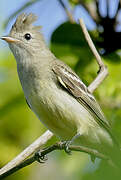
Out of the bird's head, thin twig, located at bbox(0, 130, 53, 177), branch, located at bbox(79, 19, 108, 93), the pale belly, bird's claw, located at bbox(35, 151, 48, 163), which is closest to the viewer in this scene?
thin twig, located at bbox(0, 130, 53, 177)

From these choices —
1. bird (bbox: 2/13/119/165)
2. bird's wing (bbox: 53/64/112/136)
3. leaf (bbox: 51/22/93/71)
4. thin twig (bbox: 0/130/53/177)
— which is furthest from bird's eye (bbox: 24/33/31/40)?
thin twig (bbox: 0/130/53/177)

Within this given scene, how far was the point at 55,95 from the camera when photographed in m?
3.32

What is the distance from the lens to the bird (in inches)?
128

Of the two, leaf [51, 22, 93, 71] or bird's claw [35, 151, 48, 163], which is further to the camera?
leaf [51, 22, 93, 71]

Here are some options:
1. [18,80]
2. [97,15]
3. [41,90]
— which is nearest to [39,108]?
[41,90]

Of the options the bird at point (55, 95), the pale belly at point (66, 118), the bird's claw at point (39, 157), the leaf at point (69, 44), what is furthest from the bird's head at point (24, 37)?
the bird's claw at point (39, 157)

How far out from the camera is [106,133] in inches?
142

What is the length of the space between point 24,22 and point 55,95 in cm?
118

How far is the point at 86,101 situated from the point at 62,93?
0.37 meters

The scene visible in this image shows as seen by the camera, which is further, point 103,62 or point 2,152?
point 103,62

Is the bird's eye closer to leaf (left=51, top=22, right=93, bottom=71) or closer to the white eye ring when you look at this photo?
the white eye ring

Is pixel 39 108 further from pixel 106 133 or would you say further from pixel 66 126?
pixel 106 133

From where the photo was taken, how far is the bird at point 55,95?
3.25 metres

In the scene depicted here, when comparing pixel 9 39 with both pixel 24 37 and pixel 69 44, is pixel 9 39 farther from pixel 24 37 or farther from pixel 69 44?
pixel 69 44
